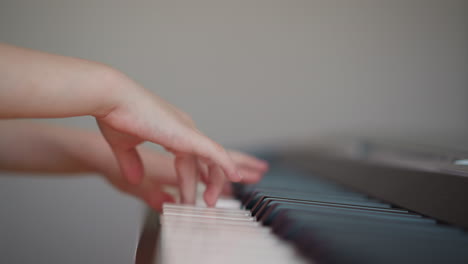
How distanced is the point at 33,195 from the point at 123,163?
2.55m

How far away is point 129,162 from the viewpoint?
71cm

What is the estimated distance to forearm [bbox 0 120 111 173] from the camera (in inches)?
39.2

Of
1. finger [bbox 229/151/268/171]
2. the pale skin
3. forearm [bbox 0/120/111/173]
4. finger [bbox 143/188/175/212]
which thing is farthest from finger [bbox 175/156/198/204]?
forearm [bbox 0/120/111/173]

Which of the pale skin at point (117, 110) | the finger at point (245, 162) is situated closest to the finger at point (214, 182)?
the pale skin at point (117, 110)

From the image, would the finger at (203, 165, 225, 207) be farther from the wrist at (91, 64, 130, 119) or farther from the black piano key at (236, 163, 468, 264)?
the wrist at (91, 64, 130, 119)

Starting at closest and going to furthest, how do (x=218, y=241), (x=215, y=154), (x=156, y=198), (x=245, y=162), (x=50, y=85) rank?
(x=218, y=241)
(x=50, y=85)
(x=215, y=154)
(x=156, y=198)
(x=245, y=162)

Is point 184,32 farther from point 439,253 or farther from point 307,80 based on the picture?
point 439,253

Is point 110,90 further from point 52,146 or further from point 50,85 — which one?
point 52,146

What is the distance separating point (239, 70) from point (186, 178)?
2565mm

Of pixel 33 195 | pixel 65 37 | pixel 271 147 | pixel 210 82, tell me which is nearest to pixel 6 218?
pixel 33 195

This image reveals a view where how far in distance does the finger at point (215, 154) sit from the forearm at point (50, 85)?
121mm

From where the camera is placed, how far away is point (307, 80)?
3.32 metres

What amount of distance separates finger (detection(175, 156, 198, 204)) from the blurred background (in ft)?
7.25

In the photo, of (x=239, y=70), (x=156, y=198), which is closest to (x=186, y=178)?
→ (x=156, y=198)
